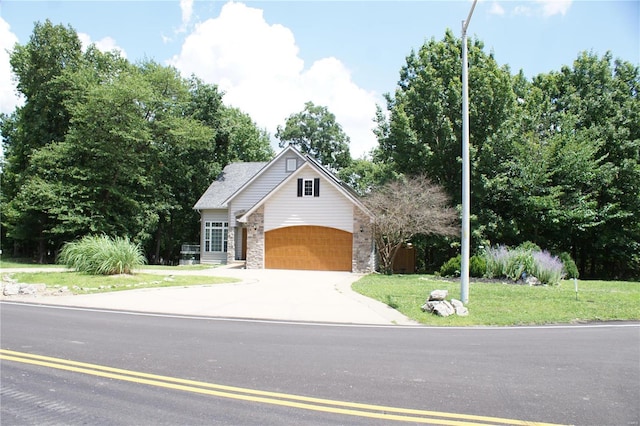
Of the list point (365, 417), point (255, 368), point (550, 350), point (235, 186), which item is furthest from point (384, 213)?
point (365, 417)

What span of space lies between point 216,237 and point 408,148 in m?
14.7

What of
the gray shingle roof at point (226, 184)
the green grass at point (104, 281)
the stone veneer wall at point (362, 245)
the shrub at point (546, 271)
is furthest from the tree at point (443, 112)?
the green grass at point (104, 281)

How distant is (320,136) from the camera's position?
168ft

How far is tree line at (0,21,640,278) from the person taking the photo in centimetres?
2461

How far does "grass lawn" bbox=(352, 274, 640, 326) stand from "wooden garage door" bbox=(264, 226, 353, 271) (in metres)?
9.14

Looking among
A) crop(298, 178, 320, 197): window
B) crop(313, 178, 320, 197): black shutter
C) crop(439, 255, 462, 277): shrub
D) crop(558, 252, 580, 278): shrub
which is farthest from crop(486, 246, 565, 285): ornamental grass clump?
crop(298, 178, 320, 197): window

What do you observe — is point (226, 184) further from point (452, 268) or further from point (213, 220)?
point (452, 268)

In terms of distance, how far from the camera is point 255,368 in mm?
6379

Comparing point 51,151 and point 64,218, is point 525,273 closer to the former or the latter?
point 64,218

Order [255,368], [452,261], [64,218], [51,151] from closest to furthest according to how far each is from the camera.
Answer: [255,368], [452,261], [64,218], [51,151]

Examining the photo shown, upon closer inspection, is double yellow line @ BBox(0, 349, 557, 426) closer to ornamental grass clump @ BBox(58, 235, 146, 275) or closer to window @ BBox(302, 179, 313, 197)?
ornamental grass clump @ BBox(58, 235, 146, 275)

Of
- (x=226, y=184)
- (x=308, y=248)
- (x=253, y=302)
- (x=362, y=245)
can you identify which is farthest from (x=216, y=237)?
(x=253, y=302)

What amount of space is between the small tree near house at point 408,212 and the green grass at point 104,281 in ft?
27.3

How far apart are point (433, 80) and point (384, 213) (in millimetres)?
7911
